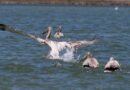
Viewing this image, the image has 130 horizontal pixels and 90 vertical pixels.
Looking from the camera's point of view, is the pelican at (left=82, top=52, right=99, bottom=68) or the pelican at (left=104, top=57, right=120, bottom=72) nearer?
the pelican at (left=104, top=57, right=120, bottom=72)

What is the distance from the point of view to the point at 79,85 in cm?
3397

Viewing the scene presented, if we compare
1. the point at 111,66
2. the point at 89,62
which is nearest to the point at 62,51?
the point at 89,62

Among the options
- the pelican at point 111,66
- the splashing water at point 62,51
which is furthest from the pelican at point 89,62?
the splashing water at point 62,51

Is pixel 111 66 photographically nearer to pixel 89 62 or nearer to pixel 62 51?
pixel 89 62

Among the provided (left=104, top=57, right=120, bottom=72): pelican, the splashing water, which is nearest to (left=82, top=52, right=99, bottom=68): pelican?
(left=104, top=57, right=120, bottom=72): pelican

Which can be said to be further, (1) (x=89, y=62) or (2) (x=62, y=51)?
(2) (x=62, y=51)

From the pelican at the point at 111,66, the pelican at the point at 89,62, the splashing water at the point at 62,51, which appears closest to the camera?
the pelican at the point at 111,66

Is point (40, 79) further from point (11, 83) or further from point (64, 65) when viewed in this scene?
point (64, 65)

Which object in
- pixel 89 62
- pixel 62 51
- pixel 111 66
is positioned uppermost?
pixel 62 51

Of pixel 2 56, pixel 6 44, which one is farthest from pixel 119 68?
pixel 6 44

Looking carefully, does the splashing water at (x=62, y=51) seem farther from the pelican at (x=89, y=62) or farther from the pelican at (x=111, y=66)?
the pelican at (x=111, y=66)

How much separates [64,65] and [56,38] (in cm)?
1905

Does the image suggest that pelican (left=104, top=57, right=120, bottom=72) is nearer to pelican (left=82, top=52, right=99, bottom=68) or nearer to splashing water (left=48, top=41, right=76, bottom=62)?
pelican (left=82, top=52, right=99, bottom=68)

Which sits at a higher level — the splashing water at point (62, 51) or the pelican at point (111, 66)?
the splashing water at point (62, 51)
